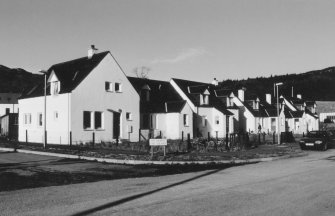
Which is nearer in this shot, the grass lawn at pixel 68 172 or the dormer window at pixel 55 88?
the grass lawn at pixel 68 172

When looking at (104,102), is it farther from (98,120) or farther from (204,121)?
(204,121)

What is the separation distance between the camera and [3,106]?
90500 millimetres

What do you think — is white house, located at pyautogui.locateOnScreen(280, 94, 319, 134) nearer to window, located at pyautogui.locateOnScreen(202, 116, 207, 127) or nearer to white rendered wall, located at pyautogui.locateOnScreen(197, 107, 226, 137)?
white rendered wall, located at pyautogui.locateOnScreen(197, 107, 226, 137)

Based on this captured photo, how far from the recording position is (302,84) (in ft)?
427

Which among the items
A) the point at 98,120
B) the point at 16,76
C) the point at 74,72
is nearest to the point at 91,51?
the point at 74,72

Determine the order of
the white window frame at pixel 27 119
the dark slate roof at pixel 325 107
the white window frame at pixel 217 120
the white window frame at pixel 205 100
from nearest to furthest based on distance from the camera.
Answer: the white window frame at pixel 27 119 < the white window frame at pixel 217 120 < the white window frame at pixel 205 100 < the dark slate roof at pixel 325 107

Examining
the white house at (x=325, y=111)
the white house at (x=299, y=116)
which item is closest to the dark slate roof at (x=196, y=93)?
the white house at (x=299, y=116)

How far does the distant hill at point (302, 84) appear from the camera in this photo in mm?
120688

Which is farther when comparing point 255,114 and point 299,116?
point 299,116

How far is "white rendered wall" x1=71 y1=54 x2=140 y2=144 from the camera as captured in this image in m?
29.9

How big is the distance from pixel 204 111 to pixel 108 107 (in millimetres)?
15756

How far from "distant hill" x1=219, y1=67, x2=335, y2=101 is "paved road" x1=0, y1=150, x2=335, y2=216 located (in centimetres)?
9953

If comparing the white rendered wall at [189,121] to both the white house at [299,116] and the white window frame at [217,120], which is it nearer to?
the white window frame at [217,120]

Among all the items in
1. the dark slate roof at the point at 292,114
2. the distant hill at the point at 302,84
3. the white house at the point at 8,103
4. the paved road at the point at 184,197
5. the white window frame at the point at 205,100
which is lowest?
the paved road at the point at 184,197
